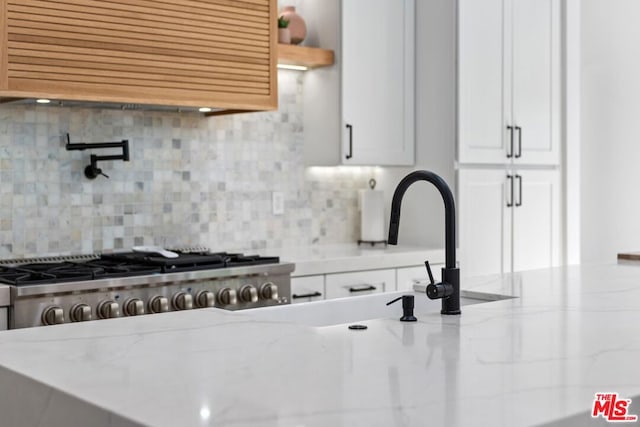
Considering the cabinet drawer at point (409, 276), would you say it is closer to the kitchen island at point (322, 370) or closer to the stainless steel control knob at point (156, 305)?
the stainless steel control knob at point (156, 305)

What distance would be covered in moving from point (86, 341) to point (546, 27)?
3825mm

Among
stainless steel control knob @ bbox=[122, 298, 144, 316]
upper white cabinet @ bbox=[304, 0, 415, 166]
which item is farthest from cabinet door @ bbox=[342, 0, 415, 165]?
stainless steel control knob @ bbox=[122, 298, 144, 316]

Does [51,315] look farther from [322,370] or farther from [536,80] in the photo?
[536,80]

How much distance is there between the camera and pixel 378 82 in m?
4.43

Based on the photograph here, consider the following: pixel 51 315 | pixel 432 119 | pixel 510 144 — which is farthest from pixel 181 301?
pixel 510 144

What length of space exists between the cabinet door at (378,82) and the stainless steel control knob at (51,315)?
1.78 m

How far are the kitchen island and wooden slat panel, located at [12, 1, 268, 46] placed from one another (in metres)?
1.57

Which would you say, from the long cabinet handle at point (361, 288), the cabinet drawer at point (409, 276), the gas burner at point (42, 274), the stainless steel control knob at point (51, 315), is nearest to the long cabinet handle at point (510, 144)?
the cabinet drawer at point (409, 276)

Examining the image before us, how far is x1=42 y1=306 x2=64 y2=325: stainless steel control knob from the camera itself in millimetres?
2924

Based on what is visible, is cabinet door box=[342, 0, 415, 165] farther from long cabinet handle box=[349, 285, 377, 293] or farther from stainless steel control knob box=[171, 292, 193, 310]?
stainless steel control knob box=[171, 292, 193, 310]

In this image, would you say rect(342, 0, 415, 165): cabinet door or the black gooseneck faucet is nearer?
the black gooseneck faucet

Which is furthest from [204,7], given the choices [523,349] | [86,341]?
[523,349]

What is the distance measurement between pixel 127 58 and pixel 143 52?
0.08 meters

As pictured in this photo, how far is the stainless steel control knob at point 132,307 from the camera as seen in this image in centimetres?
311
